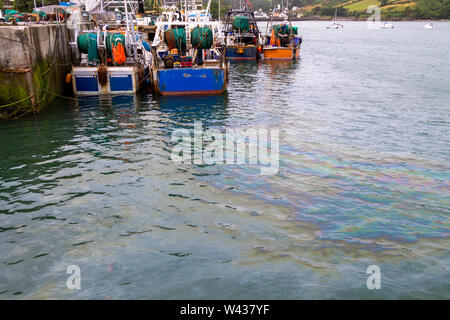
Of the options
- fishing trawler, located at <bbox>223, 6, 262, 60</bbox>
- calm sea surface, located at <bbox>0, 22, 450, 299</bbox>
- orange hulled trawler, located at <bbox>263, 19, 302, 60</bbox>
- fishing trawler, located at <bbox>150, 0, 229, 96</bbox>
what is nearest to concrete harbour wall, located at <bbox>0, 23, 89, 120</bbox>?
calm sea surface, located at <bbox>0, 22, 450, 299</bbox>

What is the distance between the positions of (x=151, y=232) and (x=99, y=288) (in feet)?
5.95

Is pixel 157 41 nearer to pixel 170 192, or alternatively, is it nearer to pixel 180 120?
pixel 180 120

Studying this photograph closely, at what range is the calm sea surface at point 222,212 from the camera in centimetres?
631

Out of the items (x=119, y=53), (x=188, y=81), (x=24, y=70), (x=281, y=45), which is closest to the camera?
(x=24, y=70)

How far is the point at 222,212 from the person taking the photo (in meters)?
8.56

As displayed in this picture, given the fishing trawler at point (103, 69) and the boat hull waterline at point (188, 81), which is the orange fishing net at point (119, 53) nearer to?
the fishing trawler at point (103, 69)

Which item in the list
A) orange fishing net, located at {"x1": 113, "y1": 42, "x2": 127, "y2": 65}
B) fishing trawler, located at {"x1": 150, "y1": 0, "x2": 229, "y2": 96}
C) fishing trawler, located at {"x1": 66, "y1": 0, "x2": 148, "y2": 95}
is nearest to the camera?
fishing trawler, located at {"x1": 66, "y1": 0, "x2": 148, "y2": 95}

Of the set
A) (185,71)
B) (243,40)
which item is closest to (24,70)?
(185,71)

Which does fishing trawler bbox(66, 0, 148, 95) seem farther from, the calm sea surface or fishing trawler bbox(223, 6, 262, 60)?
fishing trawler bbox(223, 6, 262, 60)

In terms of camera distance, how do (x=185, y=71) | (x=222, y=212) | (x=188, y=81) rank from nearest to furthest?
(x=222, y=212) < (x=185, y=71) < (x=188, y=81)

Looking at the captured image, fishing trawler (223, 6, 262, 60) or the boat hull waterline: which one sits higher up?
fishing trawler (223, 6, 262, 60)

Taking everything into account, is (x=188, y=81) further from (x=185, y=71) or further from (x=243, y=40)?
(x=243, y=40)

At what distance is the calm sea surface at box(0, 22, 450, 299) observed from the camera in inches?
249

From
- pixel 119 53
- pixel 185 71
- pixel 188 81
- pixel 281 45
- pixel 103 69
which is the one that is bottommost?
pixel 188 81
